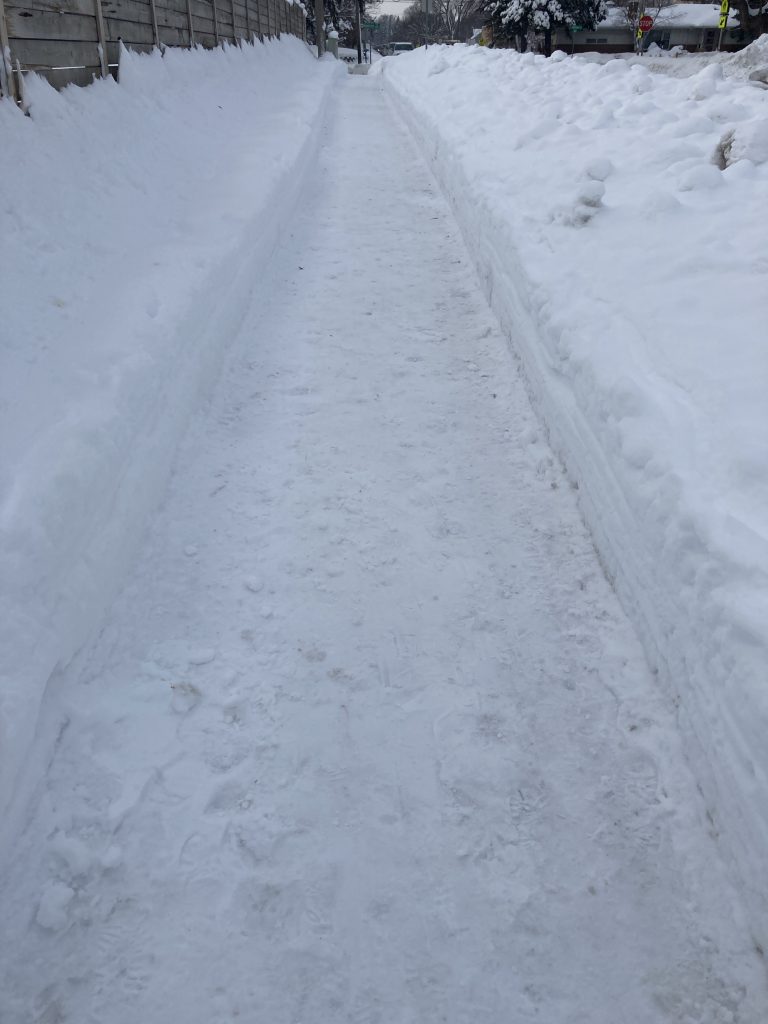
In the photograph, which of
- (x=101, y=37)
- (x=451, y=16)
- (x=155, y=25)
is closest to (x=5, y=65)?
(x=101, y=37)

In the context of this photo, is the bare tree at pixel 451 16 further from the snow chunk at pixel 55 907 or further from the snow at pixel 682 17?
the snow chunk at pixel 55 907

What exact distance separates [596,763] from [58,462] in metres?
2.27

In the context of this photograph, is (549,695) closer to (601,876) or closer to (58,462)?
(601,876)

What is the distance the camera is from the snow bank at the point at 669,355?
2.10m

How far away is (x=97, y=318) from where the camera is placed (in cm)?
403

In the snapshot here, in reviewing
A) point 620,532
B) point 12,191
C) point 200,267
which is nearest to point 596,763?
point 620,532

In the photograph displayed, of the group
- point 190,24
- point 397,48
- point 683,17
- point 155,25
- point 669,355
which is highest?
point 397,48

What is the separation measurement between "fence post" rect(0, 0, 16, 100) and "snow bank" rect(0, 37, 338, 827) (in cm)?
17

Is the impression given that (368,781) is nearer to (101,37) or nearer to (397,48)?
(101,37)

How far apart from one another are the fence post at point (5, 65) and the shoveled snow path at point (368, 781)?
319cm

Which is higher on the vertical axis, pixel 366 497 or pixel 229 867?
pixel 366 497

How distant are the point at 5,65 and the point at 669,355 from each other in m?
4.86

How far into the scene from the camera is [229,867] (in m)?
2.05

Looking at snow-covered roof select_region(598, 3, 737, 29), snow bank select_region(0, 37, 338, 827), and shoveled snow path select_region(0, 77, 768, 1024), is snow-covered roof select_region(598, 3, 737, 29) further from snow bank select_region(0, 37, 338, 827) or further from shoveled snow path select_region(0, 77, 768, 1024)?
shoveled snow path select_region(0, 77, 768, 1024)
